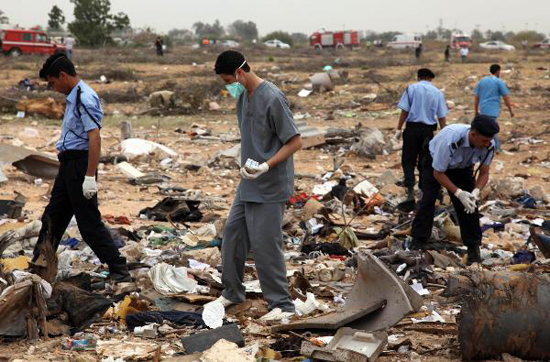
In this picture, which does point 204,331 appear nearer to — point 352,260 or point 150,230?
point 352,260

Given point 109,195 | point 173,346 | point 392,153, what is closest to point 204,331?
point 173,346

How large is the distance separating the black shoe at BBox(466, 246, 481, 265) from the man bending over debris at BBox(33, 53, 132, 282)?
9.00 ft

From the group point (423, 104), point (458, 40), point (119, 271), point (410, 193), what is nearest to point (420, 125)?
point (423, 104)

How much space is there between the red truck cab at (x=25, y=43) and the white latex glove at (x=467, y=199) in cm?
3234

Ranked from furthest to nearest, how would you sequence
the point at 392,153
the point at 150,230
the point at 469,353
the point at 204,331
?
the point at 392,153, the point at 150,230, the point at 204,331, the point at 469,353

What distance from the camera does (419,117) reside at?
8.29 meters

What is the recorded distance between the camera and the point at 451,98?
1958cm

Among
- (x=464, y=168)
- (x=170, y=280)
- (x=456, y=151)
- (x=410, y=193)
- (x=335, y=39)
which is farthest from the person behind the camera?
(x=335, y=39)

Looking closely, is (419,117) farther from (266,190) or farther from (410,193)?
(266,190)

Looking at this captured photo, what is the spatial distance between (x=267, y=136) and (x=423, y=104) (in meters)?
4.24

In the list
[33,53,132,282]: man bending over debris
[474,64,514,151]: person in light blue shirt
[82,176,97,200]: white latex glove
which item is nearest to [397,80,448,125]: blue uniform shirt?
[474,64,514,151]: person in light blue shirt

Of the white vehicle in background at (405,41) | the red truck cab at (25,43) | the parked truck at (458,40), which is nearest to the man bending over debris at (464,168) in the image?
the red truck cab at (25,43)

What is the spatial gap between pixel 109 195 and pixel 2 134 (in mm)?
5429

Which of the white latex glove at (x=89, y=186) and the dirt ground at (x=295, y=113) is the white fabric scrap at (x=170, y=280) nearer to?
the white latex glove at (x=89, y=186)
